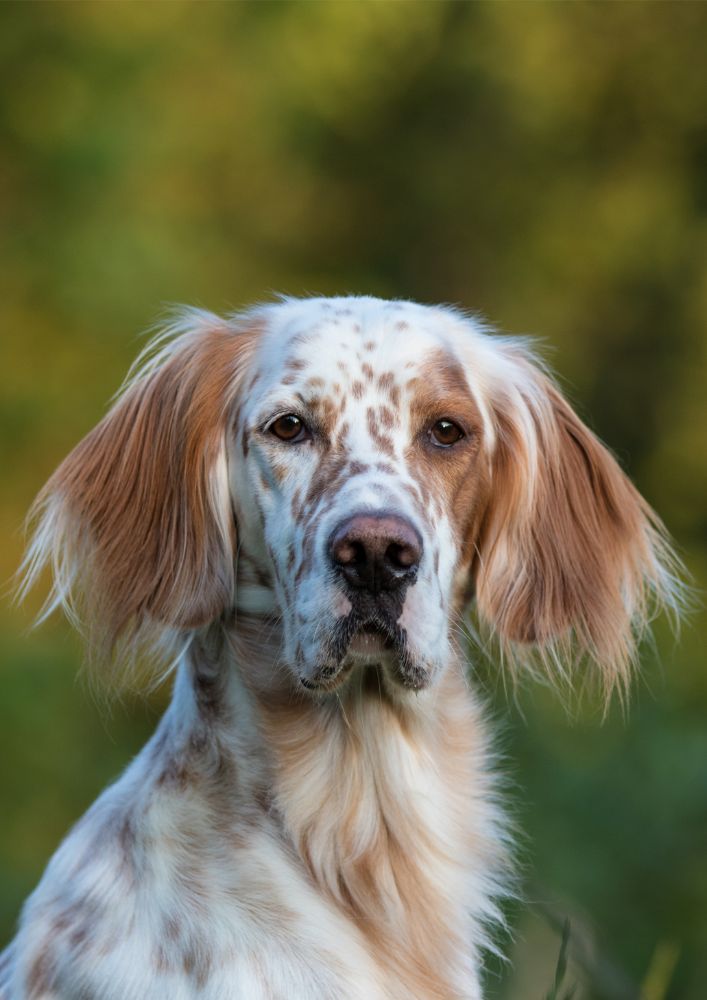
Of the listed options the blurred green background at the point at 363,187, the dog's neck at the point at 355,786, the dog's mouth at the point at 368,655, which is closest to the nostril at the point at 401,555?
the dog's mouth at the point at 368,655

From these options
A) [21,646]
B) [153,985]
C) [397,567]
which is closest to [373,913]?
[153,985]

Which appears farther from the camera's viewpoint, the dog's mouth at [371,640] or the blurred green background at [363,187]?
the blurred green background at [363,187]

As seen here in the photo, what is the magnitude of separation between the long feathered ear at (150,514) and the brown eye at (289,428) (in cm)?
17

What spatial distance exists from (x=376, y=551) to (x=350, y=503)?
0.39ft

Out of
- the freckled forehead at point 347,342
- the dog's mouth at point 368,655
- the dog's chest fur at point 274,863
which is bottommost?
the dog's chest fur at point 274,863

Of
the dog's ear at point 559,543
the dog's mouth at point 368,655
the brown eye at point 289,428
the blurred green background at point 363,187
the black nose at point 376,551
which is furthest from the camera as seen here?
the blurred green background at point 363,187

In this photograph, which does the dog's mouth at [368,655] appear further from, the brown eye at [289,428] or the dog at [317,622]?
the brown eye at [289,428]

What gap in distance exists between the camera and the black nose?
2598 mm

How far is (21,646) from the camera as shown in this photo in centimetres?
889

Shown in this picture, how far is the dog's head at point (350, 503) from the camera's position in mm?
2740

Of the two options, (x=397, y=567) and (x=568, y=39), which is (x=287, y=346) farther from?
(x=568, y=39)

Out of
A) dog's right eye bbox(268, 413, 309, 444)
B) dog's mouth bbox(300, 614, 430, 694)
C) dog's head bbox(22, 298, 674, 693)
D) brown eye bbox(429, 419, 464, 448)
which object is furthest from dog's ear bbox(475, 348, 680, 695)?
dog's right eye bbox(268, 413, 309, 444)

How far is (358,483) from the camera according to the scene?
2.75 metres

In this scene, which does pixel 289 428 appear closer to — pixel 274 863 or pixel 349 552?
pixel 349 552
